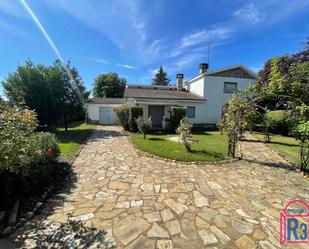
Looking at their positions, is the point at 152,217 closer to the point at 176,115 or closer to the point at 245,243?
the point at 245,243

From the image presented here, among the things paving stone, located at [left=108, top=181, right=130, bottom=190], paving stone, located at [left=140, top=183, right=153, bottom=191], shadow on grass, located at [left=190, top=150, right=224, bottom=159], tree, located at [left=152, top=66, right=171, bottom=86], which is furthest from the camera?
tree, located at [left=152, top=66, right=171, bottom=86]

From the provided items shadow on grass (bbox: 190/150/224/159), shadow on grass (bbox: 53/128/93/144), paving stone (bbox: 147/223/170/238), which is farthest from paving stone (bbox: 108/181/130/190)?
shadow on grass (bbox: 53/128/93/144)

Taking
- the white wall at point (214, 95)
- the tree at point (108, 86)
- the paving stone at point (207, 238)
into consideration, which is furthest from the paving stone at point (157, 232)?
the tree at point (108, 86)

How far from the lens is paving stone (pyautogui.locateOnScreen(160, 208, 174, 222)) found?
3.43 m

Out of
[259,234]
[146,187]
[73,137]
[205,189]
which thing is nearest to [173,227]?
[259,234]

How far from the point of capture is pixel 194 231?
308 centimetres

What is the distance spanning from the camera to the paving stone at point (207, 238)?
2818 mm

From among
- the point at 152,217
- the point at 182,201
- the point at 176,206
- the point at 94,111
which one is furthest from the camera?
the point at 94,111

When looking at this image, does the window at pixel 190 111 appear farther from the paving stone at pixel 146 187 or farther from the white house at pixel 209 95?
the paving stone at pixel 146 187

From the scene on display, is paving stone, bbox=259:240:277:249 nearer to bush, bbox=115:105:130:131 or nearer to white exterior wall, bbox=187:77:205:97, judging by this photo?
bush, bbox=115:105:130:131

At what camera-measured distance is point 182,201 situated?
4.12 meters

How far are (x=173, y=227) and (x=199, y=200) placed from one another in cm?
127

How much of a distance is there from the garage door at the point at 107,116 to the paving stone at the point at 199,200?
20.1 metres

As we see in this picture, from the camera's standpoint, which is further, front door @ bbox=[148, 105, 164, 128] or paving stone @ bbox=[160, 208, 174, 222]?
front door @ bbox=[148, 105, 164, 128]
